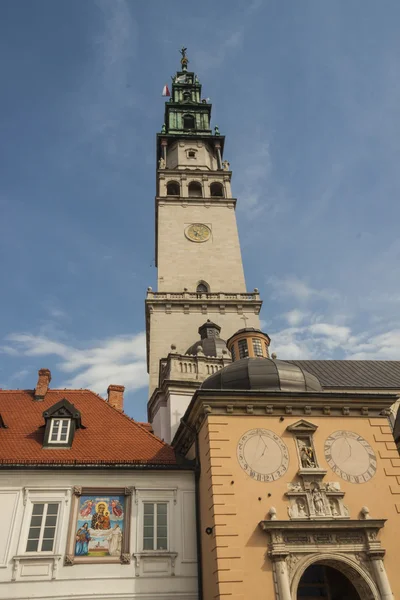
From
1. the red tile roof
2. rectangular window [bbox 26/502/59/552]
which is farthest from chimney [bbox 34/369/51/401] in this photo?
rectangular window [bbox 26/502/59/552]

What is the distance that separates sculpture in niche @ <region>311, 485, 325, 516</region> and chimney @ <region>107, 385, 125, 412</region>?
10642 millimetres

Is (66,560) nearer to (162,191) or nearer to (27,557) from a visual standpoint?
(27,557)

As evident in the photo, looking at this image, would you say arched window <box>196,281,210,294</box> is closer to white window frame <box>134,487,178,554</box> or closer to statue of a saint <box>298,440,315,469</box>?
white window frame <box>134,487,178,554</box>

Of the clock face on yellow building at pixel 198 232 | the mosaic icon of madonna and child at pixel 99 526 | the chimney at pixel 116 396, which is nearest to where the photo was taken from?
the mosaic icon of madonna and child at pixel 99 526

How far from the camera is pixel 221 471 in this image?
14141 millimetres

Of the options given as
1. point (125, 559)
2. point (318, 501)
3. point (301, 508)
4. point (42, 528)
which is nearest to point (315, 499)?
point (318, 501)

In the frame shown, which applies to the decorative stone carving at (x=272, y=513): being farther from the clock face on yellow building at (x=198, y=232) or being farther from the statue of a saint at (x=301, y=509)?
the clock face on yellow building at (x=198, y=232)

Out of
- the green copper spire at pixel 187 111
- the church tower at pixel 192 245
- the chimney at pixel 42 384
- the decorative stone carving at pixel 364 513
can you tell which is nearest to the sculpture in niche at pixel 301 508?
the decorative stone carving at pixel 364 513

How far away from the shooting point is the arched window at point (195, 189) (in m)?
43.8

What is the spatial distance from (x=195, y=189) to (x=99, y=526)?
1358 inches

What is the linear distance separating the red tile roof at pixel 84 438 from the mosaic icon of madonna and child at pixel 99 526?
1168 mm

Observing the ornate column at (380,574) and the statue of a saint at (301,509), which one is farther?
the statue of a saint at (301,509)

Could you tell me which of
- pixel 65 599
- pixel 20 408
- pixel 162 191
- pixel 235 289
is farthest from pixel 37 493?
pixel 162 191

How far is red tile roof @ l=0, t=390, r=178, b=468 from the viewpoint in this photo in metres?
15.8
